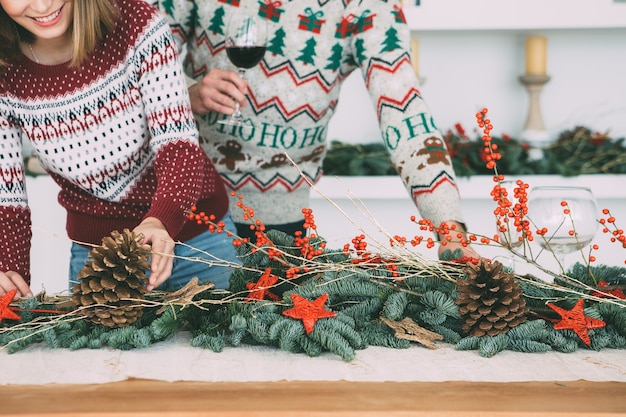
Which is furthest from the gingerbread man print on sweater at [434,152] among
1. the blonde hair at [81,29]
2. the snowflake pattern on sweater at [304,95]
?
the blonde hair at [81,29]

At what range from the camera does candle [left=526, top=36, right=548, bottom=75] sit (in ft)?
9.52

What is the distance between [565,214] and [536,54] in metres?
2.18

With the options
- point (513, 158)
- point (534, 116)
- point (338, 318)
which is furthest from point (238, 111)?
point (534, 116)

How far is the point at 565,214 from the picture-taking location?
907 millimetres

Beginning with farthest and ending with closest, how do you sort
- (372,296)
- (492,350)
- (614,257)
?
(614,257) < (372,296) < (492,350)

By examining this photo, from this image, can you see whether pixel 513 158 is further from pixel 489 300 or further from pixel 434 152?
pixel 489 300

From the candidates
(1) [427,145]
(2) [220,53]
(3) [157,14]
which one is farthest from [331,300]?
(2) [220,53]

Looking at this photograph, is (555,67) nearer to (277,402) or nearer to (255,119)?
(255,119)

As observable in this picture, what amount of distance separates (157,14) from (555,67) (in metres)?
2.31

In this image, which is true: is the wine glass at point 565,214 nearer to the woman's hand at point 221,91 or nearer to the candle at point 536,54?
the woman's hand at point 221,91

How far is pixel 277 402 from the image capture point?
662 millimetres

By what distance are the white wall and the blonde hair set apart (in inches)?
77.5

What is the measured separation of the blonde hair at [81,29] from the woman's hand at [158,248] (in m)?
0.31

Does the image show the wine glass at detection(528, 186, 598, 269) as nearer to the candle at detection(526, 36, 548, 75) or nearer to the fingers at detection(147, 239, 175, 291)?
the fingers at detection(147, 239, 175, 291)
